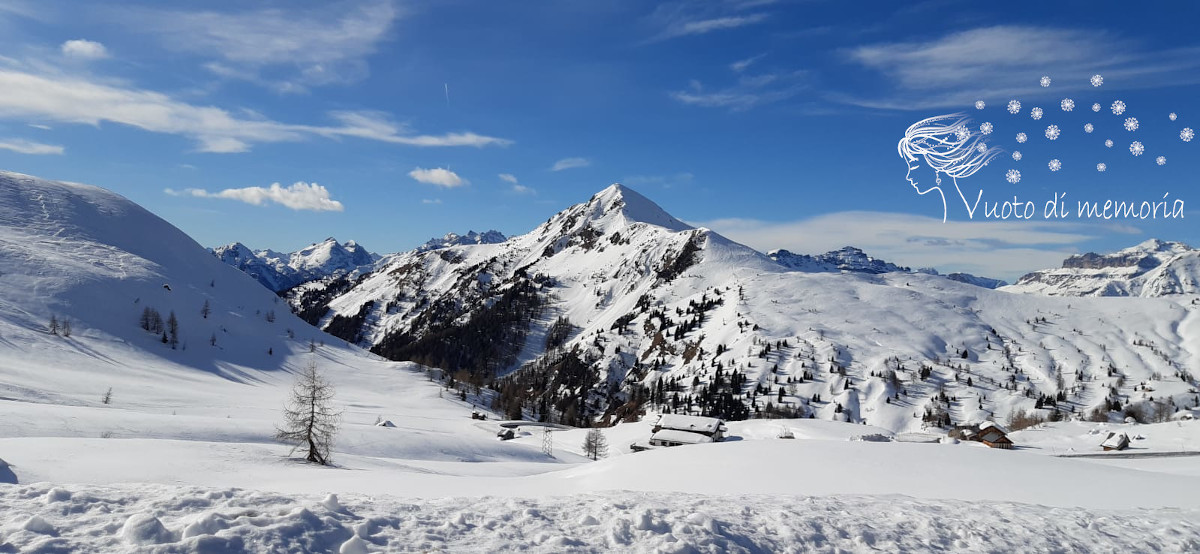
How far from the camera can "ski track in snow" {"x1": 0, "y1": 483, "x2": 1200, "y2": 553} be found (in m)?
11.3

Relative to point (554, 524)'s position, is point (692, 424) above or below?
below

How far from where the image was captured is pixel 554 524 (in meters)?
14.3

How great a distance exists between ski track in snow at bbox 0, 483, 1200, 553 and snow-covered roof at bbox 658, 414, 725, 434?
7989cm

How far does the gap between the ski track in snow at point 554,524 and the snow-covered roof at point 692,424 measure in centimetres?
7989

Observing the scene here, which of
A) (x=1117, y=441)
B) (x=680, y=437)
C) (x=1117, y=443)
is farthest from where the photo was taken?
(x=680, y=437)

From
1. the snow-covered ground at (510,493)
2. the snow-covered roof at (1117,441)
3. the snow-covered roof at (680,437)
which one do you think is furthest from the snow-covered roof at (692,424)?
the snow-covered roof at (1117,441)

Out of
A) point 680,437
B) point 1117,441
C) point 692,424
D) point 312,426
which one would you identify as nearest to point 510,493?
point 312,426

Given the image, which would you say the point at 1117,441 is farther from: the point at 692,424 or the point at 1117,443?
the point at 692,424

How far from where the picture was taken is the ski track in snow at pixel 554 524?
444 inches

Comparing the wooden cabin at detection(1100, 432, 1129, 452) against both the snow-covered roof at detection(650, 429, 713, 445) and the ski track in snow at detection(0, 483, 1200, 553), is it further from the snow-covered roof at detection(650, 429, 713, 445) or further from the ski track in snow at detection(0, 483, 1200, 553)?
the ski track in snow at detection(0, 483, 1200, 553)

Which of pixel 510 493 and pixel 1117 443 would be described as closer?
pixel 510 493

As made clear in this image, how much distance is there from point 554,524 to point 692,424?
8894 cm

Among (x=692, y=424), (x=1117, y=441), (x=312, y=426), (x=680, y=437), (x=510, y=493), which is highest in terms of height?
(x=1117, y=441)

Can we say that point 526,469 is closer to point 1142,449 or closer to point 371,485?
point 371,485
